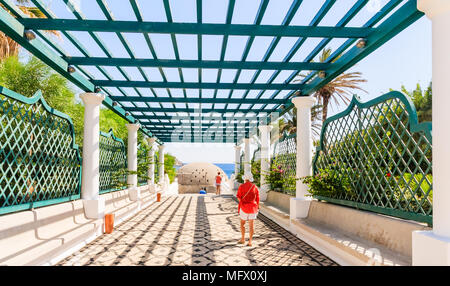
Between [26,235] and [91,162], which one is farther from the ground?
[91,162]

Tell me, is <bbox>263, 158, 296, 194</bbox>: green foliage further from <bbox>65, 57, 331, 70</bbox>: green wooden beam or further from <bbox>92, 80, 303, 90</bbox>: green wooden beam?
<bbox>65, 57, 331, 70</bbox>: green wooden beam

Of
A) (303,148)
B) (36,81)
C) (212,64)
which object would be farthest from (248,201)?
(36,81)

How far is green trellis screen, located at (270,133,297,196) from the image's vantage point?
32.6 ft

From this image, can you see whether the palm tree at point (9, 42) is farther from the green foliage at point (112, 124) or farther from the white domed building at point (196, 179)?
the white domed building at point (196, 179)

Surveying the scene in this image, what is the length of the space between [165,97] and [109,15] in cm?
520

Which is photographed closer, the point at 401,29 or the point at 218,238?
the point at 401,29

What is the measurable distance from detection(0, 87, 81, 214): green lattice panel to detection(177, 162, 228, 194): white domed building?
67.3 ft

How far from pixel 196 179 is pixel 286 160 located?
18195 mm

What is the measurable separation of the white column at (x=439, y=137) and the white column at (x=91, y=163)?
6.72 metres

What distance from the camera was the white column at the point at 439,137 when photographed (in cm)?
303

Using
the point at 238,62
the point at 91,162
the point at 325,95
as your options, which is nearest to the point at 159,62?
the point at 238,62

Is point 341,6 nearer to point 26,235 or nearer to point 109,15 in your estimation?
point 109,15
